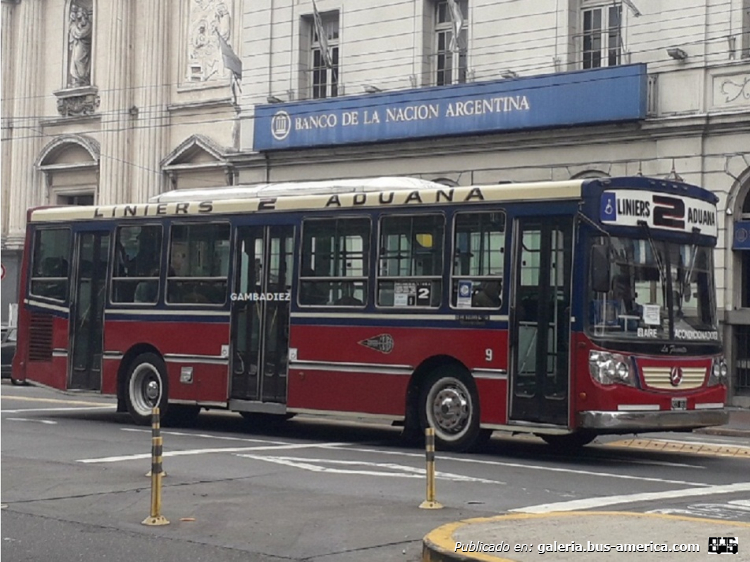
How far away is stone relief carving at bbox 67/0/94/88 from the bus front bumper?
33.4 metres

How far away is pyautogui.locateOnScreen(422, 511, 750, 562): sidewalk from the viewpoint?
8.38 m

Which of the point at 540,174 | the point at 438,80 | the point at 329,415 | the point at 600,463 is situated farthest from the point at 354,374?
the point at 438,80

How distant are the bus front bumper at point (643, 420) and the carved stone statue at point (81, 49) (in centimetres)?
3341

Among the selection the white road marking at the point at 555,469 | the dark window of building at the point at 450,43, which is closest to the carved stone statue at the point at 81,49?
the dark window of building at the point at 450,43

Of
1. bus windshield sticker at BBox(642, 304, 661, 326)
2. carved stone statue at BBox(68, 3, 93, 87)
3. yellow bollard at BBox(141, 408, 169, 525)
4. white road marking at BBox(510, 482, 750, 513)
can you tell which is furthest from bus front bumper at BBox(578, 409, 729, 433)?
carved stone statue at BBox(68, 3, 93, 87)

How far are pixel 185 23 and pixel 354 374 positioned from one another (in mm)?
27409

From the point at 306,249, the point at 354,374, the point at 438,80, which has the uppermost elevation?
the point at 438,80

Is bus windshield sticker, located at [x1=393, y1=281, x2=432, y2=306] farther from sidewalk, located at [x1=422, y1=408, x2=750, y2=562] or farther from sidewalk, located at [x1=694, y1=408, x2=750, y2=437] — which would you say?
sidewalk, located at [x1=422, y1=408, x2=750, y2=562]

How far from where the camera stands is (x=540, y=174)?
3009 centimetres

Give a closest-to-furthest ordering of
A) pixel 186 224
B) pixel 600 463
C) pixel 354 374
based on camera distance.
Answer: pixel 600 463, pixel 354 374, pixel 186 224

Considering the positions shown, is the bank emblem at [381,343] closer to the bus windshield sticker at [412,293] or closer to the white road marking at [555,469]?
the bus windshield sticker at [412,293]

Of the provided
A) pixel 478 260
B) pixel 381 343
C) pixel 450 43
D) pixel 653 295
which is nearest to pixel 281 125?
pixel 450 43

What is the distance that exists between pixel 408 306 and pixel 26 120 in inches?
1289

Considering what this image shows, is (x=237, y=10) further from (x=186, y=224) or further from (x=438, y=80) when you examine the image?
(x=186, y=224)
